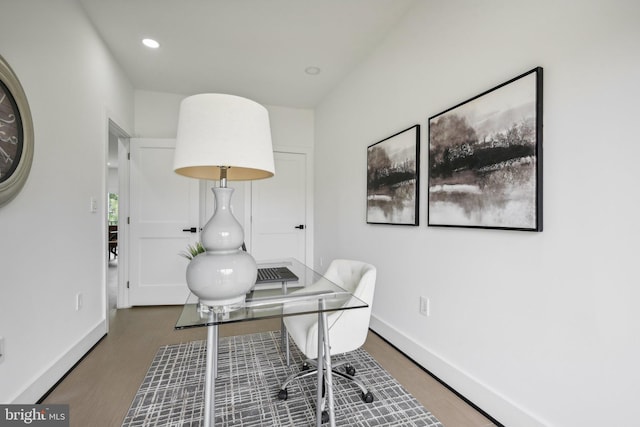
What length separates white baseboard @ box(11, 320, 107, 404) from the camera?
1.56 metres

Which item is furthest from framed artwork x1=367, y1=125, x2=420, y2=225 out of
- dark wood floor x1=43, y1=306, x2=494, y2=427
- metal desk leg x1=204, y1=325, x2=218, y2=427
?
metal desk leg x1=204, y1=325, x2=218, y2=427

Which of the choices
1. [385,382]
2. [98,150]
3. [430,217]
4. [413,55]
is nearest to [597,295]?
[430,217]

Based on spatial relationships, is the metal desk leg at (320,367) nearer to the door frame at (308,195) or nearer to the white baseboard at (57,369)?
the white baseboard at (57,369)

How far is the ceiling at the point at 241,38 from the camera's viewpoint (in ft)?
7.06

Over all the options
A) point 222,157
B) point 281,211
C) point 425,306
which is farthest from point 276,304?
point 281,211

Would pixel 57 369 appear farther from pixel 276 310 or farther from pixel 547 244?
pixel 547 244

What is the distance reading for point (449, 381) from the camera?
5.87 ft

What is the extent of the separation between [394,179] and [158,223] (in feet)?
9.08

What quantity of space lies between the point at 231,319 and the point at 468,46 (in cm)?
191

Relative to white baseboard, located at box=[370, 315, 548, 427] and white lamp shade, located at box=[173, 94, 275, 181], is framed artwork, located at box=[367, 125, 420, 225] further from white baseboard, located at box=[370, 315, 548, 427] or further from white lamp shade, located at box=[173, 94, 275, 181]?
white lamp shade, located at box=[173, 94, 275, 181]

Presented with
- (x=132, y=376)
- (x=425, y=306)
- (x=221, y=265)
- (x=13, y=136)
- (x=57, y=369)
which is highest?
(x=13, y=136)

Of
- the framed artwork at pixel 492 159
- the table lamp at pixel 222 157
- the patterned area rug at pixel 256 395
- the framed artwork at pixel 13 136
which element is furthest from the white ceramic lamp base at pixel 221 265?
the framed artwork at pixel 492 159

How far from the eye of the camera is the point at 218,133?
3.51 feet

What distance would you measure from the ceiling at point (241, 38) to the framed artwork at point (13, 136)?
112cm
